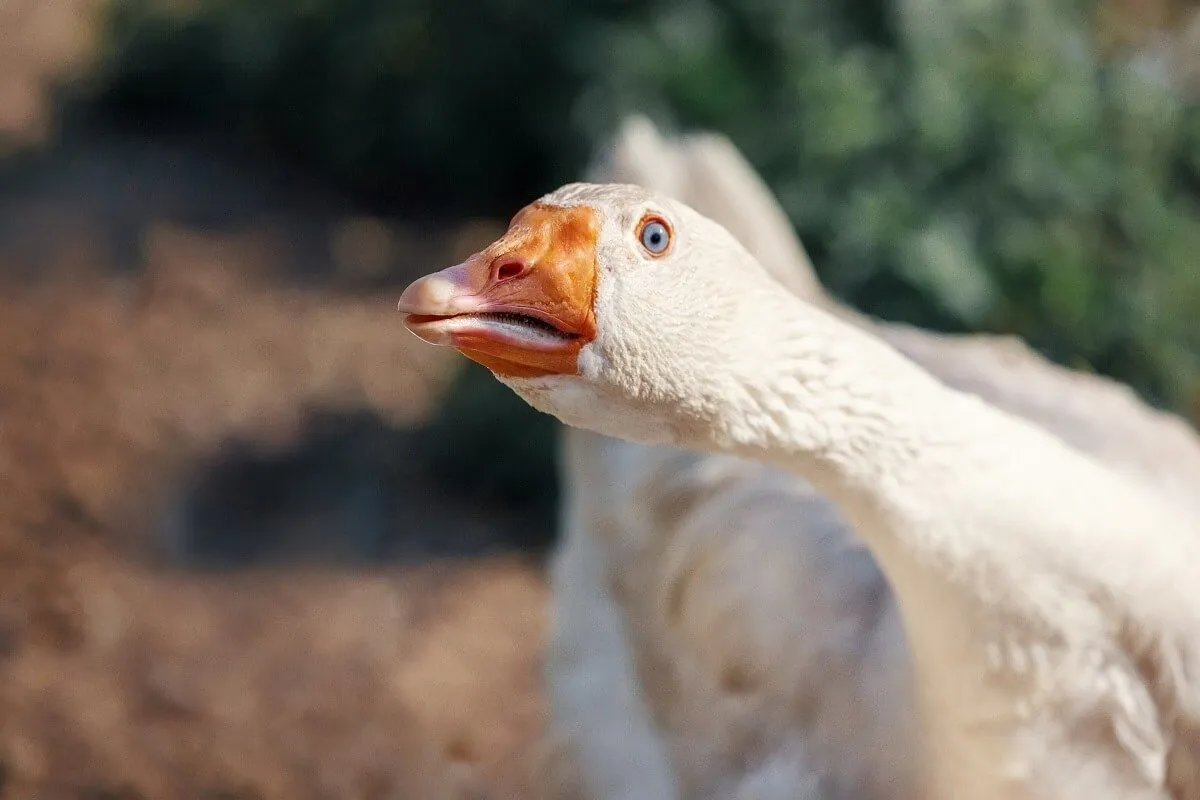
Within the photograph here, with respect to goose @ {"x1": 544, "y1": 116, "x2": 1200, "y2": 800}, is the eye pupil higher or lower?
higher

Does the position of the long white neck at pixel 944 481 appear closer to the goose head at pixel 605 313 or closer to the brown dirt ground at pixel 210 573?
the goose head at pixel 605 313

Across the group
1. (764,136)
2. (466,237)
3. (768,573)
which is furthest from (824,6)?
(768,573)

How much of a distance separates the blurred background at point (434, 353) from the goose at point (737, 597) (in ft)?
1.66

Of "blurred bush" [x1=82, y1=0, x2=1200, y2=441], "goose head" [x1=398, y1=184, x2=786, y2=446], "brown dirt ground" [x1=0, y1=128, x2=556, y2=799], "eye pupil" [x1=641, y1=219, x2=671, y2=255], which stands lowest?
"brown dirt ground" [x1=0, y1=128, x2=556, y2=799]

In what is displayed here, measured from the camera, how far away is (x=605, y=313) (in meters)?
1.23

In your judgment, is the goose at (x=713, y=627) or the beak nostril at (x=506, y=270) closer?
the beak nostril at (x=506, y=270)

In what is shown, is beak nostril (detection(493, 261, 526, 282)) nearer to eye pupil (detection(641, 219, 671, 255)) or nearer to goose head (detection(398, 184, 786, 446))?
goose head (detection(398, 184, 786, 446))


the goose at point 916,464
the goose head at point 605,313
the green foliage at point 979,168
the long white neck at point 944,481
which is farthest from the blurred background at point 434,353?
the goose head at point 605,313

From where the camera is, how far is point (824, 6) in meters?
4.11

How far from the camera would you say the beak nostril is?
4.17 feet

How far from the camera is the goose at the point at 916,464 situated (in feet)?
4.09

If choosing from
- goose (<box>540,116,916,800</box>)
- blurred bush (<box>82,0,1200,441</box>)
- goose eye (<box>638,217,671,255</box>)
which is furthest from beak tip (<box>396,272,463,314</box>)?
blurred bush (<box>82,0,1200,441</box>)

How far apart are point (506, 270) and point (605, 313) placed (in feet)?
0.40

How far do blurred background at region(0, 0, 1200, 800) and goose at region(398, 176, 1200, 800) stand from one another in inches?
69.2
